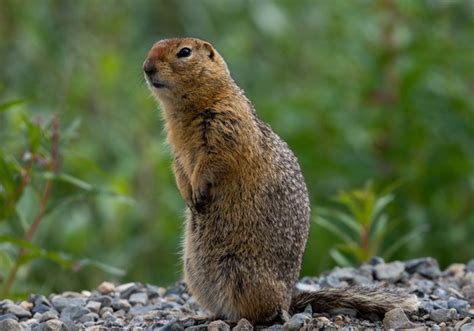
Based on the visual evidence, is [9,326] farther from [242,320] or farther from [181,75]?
[181,75]

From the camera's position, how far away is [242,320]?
A: 17.4 feet

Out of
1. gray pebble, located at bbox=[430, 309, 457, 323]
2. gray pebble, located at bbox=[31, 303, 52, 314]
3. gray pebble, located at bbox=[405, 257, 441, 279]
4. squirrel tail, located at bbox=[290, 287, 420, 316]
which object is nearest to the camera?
gray pebble, located at bbox=[430, 309, 457, 323]

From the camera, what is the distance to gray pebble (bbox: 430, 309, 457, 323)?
538 centimetres

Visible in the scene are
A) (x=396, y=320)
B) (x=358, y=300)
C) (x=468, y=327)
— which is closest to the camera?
(x=468, y=327)

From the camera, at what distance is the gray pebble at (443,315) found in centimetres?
538

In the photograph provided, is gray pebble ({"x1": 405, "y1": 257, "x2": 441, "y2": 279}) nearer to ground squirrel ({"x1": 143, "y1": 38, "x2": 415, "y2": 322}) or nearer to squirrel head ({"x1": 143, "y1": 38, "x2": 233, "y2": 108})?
ground squirrel ({"x1": 143, "y1": 38, "x2": 415, "y2": 322})

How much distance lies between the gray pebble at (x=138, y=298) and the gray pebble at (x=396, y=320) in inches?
57.6

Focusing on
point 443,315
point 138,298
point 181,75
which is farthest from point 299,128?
point 443,315

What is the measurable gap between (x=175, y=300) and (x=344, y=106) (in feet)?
11.0

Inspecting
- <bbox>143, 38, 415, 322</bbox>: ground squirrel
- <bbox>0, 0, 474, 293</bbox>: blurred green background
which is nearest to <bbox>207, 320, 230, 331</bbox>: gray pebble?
<bbox>143, 38, 415, 322</bbox>: ground squirrel

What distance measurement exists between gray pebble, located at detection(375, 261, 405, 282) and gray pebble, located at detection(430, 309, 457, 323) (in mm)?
996

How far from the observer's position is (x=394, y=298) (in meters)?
5.51

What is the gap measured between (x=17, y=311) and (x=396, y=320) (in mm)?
1939

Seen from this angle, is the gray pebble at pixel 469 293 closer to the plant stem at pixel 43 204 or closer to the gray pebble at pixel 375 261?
the gray pebble at pixel 375 261
